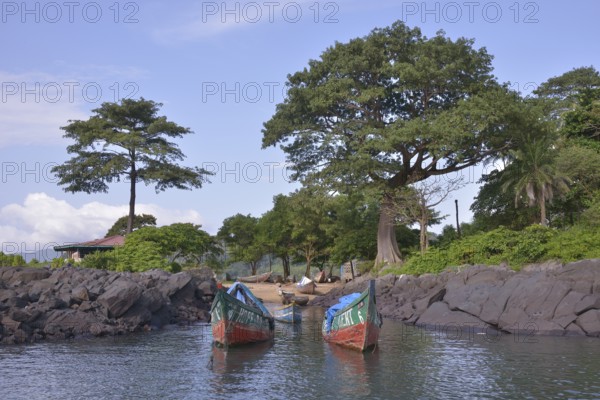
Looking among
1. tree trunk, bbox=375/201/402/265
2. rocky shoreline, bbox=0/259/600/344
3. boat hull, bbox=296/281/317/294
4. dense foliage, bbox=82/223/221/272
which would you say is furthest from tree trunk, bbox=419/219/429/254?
dense foliage, bbox=82/223/221/272

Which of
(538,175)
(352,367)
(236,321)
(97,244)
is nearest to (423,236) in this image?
(538,175)

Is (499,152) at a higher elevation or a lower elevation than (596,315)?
higher

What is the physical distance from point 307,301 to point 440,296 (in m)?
17.1

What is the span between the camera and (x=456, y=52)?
49844mm

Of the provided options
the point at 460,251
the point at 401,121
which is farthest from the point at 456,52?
the point at 460,251

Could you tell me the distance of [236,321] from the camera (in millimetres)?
25953

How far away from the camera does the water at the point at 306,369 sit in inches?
712

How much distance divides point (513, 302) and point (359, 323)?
11.4m

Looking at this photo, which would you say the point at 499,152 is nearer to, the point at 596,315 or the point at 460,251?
the point at 460,251

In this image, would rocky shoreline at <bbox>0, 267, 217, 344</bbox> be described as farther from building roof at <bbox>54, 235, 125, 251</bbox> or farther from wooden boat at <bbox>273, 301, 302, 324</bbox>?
building roof at <bbox>54, 235, 125, 251</bbox>

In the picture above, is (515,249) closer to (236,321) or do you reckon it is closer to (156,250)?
(236,321)

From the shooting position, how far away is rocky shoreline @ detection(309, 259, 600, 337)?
1165 inches

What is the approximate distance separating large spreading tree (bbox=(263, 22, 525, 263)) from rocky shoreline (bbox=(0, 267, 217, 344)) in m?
17.0

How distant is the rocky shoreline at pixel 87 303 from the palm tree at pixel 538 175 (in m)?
25.9
